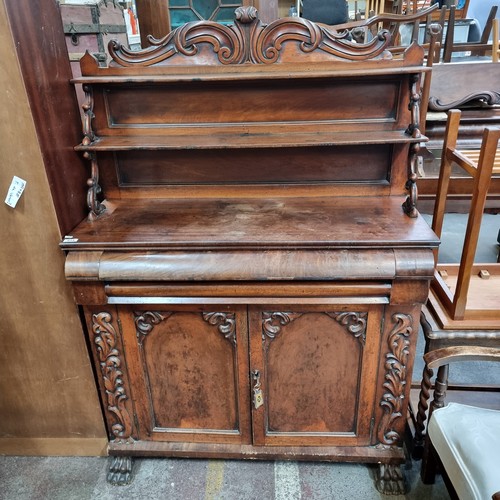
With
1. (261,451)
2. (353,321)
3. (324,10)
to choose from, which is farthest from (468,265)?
(324,10)

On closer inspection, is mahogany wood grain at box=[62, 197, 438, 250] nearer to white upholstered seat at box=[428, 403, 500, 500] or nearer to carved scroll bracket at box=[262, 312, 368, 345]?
carved scroll bracket at box=[262, 312, 368, 345]

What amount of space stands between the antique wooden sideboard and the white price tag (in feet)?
0.58

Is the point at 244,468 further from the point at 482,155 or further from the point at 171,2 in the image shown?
the point at 171,2

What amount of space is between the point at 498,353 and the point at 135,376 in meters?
1.12

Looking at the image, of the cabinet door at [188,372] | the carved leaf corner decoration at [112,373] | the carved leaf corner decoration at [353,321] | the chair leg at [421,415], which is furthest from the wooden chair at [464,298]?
the carved leaf corner decoration at [112,373]

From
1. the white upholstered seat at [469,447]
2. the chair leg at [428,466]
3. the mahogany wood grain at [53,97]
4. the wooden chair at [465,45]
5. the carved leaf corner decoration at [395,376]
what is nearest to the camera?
the white upholstered seat at [469,447]

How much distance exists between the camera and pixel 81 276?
1286 mm

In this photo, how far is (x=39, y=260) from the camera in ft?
4.47

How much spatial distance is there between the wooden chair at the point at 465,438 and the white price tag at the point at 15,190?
128 cm

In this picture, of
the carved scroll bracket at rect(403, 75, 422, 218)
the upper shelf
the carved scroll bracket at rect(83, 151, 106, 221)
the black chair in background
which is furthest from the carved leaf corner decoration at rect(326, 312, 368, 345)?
the black chair in background

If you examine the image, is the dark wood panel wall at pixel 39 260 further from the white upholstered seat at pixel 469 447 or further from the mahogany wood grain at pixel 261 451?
the white upholstered seat at pixel 469 447

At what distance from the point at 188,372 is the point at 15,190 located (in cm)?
78

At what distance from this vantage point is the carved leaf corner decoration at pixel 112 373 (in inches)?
54.6

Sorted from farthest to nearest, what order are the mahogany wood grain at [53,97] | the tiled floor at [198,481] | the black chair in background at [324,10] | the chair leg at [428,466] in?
the black chair in background at [324,10] < the tiled floor at [198,481] < the chair leg at [428,466] < the mahogany wood grain at [53,97]
